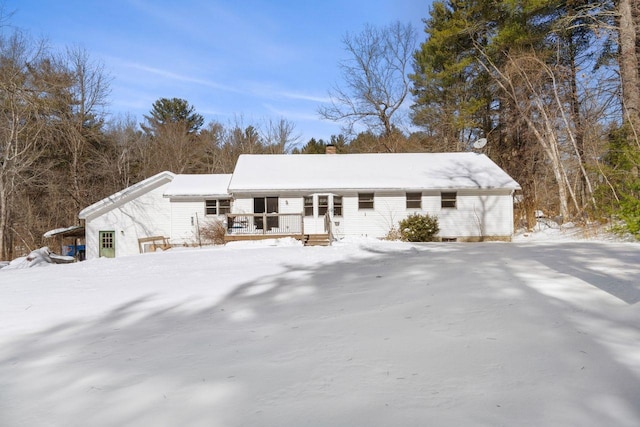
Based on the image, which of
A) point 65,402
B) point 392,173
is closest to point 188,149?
point 392,173

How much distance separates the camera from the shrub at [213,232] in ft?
62.7

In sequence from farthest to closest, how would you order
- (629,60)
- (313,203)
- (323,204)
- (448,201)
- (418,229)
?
1. (448,201)
2. (323,204)
3. (313,203)
4. (418,229)
5. (629,60)

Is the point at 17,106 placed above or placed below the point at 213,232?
above

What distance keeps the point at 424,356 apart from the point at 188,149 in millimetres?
34337

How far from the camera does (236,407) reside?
7.73 feet

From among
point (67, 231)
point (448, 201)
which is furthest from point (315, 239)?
point (67, 231)

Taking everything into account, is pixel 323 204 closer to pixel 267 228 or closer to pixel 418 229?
pixel 267 228

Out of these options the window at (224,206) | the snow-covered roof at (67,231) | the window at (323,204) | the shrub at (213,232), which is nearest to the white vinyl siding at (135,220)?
the snow-covered roof at (67,231)

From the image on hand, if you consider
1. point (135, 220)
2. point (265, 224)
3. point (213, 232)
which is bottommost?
point (213, 232)

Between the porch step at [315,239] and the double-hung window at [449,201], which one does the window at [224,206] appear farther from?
the double-hung window at [449,201]

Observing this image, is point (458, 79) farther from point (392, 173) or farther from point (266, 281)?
point (266, 281)

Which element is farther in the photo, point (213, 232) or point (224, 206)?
point (224, 206)

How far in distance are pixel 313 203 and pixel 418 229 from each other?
17.1 ft

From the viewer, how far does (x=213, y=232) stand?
64.4 ft
